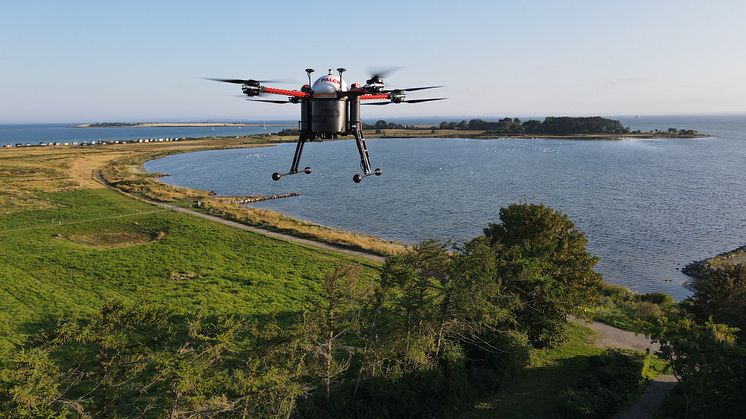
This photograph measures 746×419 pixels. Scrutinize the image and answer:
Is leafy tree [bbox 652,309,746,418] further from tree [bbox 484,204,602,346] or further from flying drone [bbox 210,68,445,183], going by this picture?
flying drone [bbox 210,68,445,183]

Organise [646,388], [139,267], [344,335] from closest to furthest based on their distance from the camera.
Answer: [646,388]
[344,335]
[139,267]

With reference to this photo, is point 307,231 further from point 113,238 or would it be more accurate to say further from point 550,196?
point 550,196

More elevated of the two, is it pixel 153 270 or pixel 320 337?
pixel 320 337

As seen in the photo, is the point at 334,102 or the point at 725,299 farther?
the point at 725,299

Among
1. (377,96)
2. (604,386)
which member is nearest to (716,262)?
(604,386)

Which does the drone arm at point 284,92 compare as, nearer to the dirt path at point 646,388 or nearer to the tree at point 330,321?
the tree at point 330,321

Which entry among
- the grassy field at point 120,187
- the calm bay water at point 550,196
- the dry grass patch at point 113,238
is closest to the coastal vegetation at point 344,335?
the dry grass patch at point 113,238
